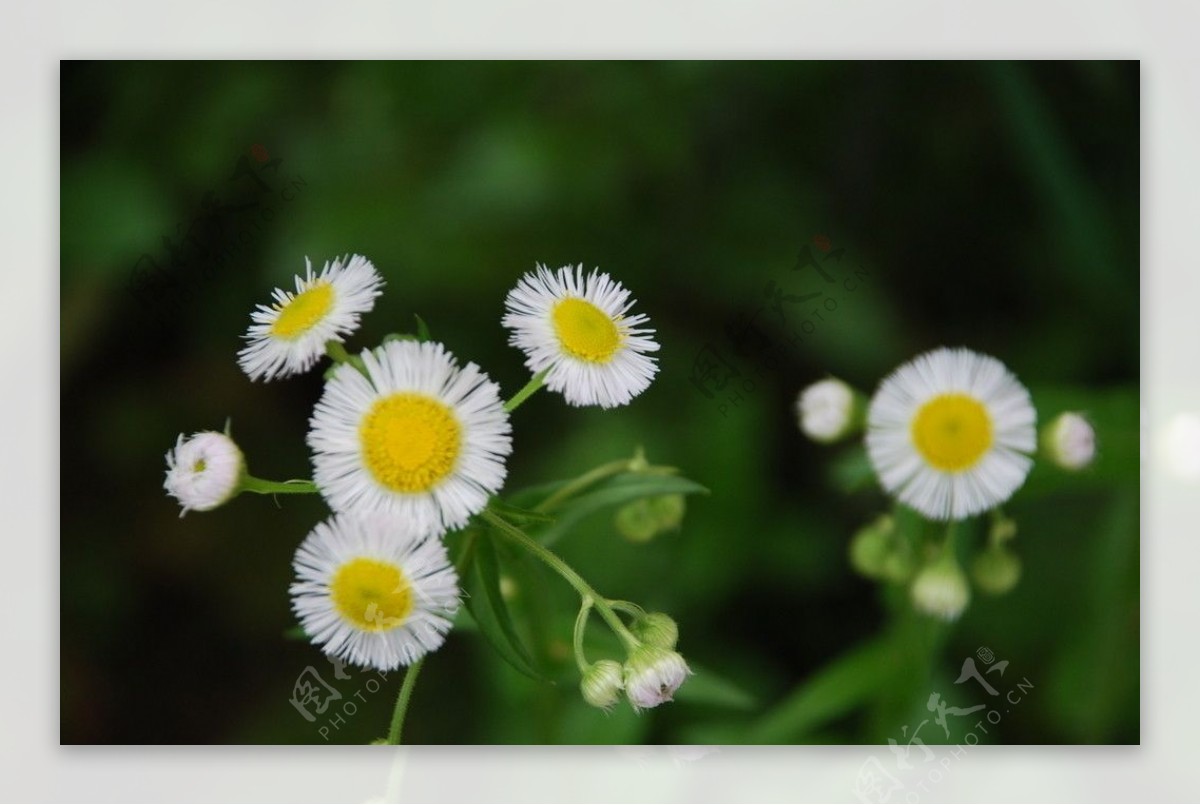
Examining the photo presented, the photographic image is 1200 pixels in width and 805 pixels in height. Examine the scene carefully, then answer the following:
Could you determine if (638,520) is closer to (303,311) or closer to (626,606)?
(626,606)

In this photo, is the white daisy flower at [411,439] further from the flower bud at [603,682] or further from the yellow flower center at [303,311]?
the flower bud at [603,682]

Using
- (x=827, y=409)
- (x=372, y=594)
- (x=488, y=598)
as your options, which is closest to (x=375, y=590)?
(x=372, y=594)

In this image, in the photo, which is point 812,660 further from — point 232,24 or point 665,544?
point 232,24

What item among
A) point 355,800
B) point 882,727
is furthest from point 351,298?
point 882,727

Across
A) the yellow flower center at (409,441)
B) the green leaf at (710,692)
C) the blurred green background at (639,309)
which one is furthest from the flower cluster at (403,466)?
the green leaf at (710,692)

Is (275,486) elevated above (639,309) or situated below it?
below

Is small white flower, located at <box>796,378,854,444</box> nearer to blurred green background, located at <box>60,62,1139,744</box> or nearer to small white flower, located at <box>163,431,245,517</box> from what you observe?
blurred green background, located at <box>60,62,1139,744</box>

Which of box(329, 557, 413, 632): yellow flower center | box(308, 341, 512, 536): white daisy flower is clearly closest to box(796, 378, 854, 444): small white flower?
box(308, 341, 512, 536): white daisy flower
